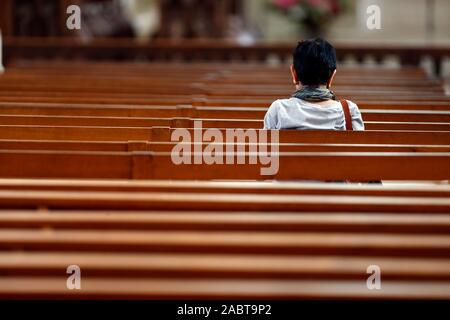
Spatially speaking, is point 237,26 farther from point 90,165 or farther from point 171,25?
point 90,165

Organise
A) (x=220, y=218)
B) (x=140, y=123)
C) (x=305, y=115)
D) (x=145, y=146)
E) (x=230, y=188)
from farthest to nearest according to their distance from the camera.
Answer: (x=140, y=123) < (x=305, y=115) < (x=145, y=146) < (x=230, y=188) < (x=220, y=218)

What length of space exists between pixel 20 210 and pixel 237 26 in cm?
750

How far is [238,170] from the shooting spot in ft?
6.66

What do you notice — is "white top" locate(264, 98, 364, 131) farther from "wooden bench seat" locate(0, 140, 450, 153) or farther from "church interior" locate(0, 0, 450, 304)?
A: "wooden bench seat" locate(0, 140, 450, 153)

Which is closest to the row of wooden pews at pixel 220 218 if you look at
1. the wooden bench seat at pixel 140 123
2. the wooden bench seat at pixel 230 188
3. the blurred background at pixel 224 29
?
the wooden bench seat at pixel 230 188

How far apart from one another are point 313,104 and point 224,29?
6.34 m

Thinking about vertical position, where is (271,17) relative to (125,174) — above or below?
above

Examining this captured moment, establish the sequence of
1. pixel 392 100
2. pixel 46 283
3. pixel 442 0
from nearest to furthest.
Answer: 1. pixel 46 283
2. pixel 392 100
3. pixel 442 0

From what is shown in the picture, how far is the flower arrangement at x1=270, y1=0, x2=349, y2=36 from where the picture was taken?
950 centimetres

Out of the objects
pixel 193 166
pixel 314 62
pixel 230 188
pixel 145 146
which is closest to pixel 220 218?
pixel 230 188

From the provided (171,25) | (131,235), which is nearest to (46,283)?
(131,235)

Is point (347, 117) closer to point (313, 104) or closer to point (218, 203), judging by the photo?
point (313, 104)

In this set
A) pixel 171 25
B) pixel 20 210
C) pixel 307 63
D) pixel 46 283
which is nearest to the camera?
pixel 46 283

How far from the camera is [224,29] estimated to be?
873cm
